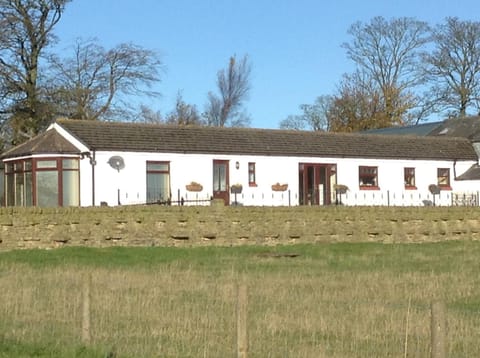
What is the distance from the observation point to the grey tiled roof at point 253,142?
38250mm

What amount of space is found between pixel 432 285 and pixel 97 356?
32.8 feet

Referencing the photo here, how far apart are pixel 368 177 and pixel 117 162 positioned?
13101 millimetres

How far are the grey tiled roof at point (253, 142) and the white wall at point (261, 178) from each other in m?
0.31

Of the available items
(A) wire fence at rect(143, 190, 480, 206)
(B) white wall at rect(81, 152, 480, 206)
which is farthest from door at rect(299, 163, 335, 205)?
(B) white wall at rect(81, 152, 480, 206)

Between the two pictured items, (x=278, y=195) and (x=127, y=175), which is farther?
(x=278, y=195)

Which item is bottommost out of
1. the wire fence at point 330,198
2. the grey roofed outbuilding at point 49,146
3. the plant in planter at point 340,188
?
the wire fence at point 330,198

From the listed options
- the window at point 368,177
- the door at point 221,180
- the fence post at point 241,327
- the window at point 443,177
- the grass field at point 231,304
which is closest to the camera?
the fence post at point 241,327

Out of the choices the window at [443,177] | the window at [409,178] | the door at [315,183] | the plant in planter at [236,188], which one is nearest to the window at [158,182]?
the plant in planter at [236,188]

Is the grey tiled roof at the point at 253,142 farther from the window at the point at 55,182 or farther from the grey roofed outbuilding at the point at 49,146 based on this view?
the window at the point at 55,182

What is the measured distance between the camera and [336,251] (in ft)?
100

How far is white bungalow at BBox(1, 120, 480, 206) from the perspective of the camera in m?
37.5

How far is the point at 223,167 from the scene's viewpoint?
1587 inches

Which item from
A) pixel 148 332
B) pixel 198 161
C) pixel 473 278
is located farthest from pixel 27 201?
pixel 148 332

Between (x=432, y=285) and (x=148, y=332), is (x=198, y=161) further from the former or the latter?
(x=148, y=332)
